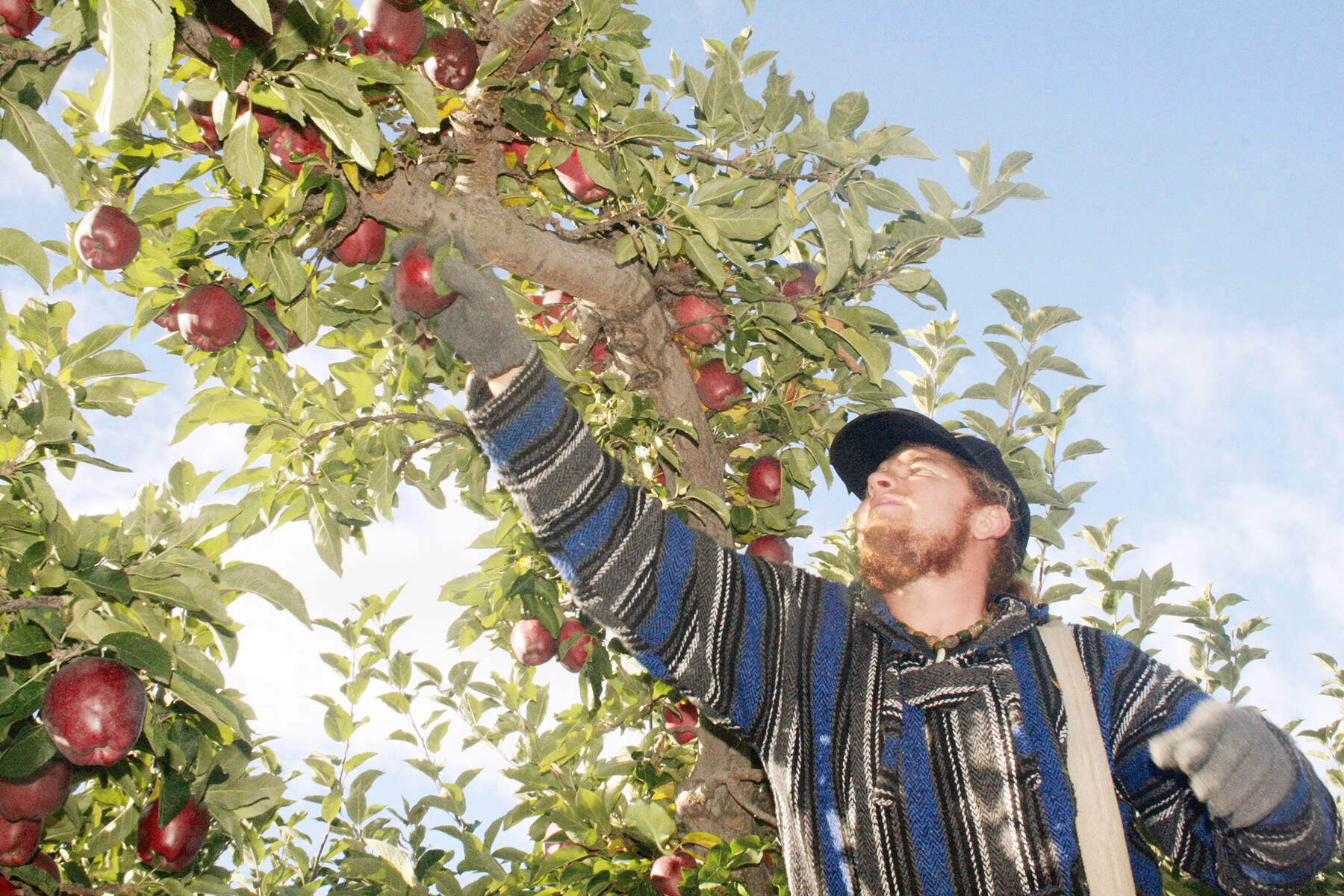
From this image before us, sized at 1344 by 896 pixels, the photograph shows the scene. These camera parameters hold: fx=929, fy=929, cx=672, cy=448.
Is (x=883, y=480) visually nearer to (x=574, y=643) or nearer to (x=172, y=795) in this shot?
(x=574, y=643)

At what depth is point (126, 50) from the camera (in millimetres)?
911

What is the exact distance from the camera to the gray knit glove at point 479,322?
160 cm

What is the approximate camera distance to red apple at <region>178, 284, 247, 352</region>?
2.07 meters

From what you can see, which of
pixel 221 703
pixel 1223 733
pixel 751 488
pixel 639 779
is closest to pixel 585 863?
pixel 639 779

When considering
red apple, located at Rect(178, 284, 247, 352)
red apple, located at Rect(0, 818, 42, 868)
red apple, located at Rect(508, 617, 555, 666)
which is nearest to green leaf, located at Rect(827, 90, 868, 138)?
red apple, located at Rect(178, 284, 247, 352)

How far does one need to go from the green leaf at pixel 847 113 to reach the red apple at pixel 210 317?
4.70ft

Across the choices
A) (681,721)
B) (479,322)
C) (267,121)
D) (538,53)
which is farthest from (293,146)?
(681,721)

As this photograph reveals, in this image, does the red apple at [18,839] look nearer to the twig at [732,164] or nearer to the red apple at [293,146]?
the red apple at [293,146]

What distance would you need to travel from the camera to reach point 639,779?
269cm

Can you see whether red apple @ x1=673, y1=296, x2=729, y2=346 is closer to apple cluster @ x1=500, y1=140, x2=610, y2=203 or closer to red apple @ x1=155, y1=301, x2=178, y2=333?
apple cluster @ x1=500, y1=140, x2=610, y2=203

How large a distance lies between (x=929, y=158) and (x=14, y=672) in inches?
81.4

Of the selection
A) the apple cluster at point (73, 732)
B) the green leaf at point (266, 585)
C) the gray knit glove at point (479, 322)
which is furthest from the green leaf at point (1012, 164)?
the apple cluster at point (73, 732)

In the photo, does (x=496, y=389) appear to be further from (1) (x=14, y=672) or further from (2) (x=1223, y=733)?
(2) (x=1223, y=733)

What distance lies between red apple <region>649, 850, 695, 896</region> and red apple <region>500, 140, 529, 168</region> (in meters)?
1.82
